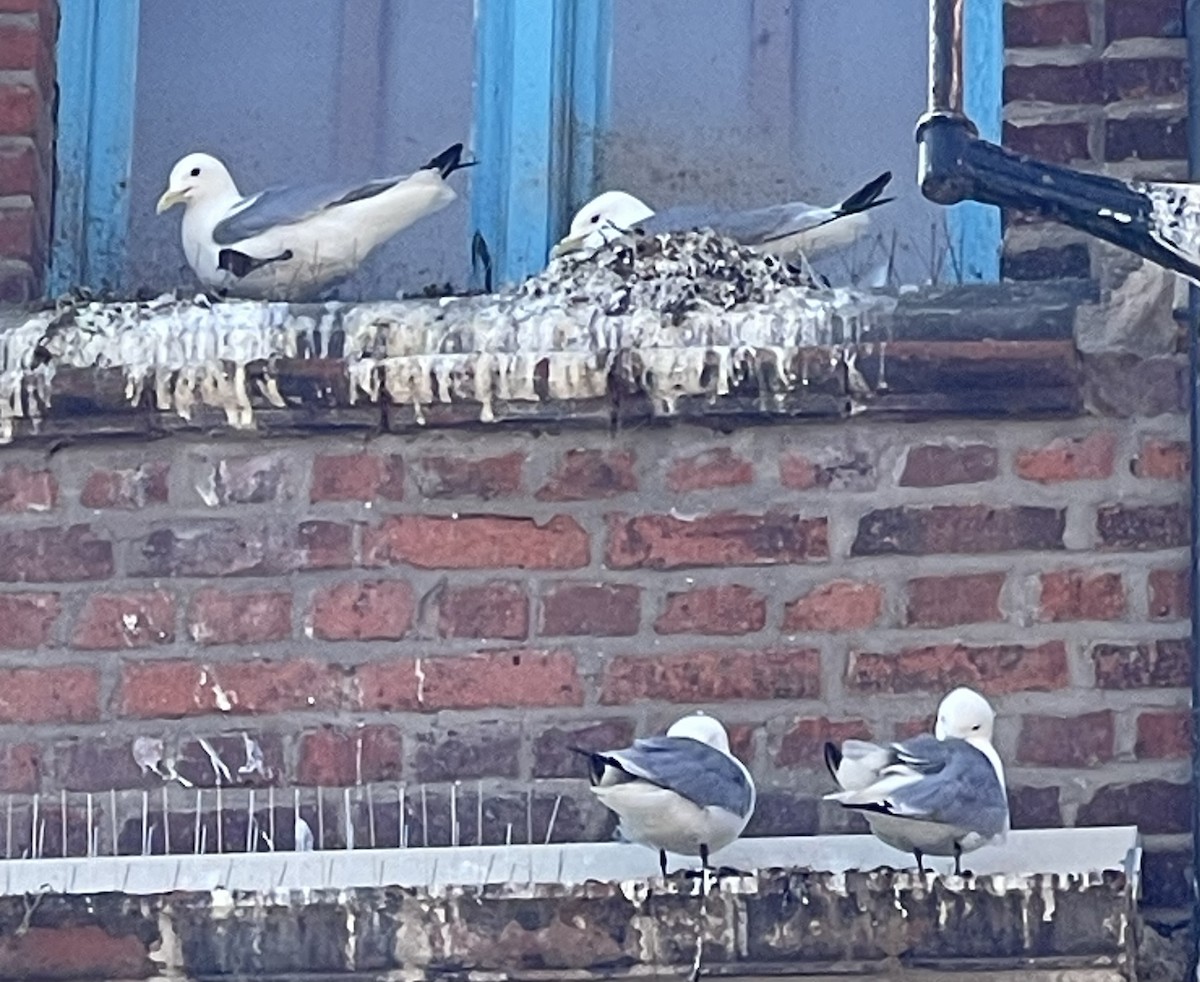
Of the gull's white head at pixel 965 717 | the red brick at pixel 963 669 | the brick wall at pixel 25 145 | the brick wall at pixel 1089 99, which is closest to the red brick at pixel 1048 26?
the brick wall at pixel 1089 99

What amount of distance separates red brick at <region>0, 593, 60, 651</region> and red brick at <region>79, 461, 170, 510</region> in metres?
0.15

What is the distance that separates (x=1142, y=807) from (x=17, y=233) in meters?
1.80

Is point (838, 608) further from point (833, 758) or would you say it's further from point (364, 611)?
point (364, 611)

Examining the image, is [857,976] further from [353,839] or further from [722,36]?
[722,36]

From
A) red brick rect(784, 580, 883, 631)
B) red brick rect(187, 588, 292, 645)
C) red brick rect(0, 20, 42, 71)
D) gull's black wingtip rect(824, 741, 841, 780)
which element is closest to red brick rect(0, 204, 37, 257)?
red brick rect(0, 20, 42, 71)

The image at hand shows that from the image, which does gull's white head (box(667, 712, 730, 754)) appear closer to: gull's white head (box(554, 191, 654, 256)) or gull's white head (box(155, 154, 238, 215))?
gull's white head (box(554, 191, 654, 256))

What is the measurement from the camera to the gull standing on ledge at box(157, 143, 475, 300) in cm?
534

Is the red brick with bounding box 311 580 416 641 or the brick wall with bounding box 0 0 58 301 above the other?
the brick wall with bounding box 0 0 58 301

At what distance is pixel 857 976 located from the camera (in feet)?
15.3

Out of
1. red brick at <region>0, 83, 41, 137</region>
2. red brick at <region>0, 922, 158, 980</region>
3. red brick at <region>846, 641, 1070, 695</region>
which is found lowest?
red brick at <region>0, 922, 158, 980</region>

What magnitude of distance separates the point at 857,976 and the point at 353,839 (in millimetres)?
731

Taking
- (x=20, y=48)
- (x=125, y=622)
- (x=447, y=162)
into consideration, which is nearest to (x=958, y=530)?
(x=447, y=162)

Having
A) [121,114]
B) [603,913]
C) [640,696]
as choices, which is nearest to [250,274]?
[121,114]

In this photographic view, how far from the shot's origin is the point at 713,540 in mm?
5113
